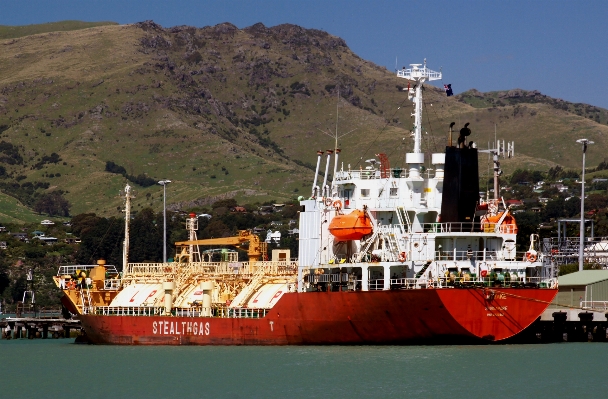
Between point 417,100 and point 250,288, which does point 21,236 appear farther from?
point 417,100

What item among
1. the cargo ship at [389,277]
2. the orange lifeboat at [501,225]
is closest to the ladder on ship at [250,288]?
the cargo ship at [389,277]

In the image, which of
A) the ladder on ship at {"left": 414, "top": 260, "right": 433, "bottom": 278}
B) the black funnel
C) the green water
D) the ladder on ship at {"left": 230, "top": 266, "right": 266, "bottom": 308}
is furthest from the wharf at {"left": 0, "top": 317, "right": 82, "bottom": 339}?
the black funnel

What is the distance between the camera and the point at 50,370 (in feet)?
171

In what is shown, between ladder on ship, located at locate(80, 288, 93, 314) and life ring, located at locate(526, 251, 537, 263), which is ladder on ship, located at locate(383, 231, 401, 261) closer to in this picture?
life ring, located at locate(526, 251, 537, 263)

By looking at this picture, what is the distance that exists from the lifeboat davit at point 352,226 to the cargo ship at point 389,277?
0.06 metres

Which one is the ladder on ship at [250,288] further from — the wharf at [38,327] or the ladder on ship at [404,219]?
the wharf at [38,327]

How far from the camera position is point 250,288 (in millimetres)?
61750

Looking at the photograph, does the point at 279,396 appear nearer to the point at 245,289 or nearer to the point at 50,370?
the point at 50,370

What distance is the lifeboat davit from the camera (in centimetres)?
5400

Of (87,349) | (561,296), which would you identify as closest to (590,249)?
(561,296)

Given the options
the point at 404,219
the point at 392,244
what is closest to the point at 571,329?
the point at 404,219

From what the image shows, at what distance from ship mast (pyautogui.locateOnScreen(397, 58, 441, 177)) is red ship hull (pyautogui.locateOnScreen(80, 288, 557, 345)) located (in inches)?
285

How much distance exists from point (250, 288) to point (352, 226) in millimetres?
9795

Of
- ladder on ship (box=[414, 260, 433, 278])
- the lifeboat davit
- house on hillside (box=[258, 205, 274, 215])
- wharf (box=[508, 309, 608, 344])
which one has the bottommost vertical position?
wharf (box=[508, 309, 608, 344])
